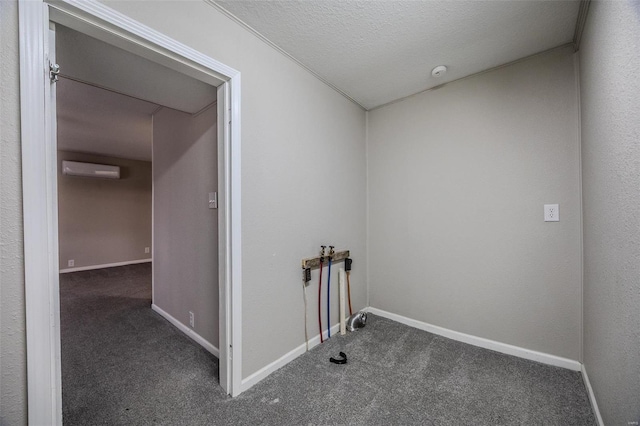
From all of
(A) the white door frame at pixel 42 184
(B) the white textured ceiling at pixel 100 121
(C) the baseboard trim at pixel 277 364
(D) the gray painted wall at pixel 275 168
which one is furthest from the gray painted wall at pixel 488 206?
(B) the white textured ceiling at pixel 100 121

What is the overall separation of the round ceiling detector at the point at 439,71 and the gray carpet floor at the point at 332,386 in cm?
237

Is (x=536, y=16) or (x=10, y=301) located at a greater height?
(x=536, y=16)

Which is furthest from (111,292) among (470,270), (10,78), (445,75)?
(445,75)

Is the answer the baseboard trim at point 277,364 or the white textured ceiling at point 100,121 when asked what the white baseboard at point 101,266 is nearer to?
the white textured ceiling at point 100,121

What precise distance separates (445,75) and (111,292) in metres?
5.12

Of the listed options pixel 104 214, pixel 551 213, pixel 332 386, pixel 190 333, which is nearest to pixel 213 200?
pixel 190 333

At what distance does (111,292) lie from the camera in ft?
12.0

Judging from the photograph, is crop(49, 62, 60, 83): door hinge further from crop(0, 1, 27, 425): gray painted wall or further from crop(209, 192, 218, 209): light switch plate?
crop(209, 192, 218, 209): light switch plate

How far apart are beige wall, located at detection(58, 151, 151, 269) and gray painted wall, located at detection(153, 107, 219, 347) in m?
3.76

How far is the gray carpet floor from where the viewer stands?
139 cm

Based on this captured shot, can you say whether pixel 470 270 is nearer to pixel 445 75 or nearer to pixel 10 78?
pixel 445 75

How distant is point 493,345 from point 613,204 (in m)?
1.49

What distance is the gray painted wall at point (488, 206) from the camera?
1.79m

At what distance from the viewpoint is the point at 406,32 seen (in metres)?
1.65
